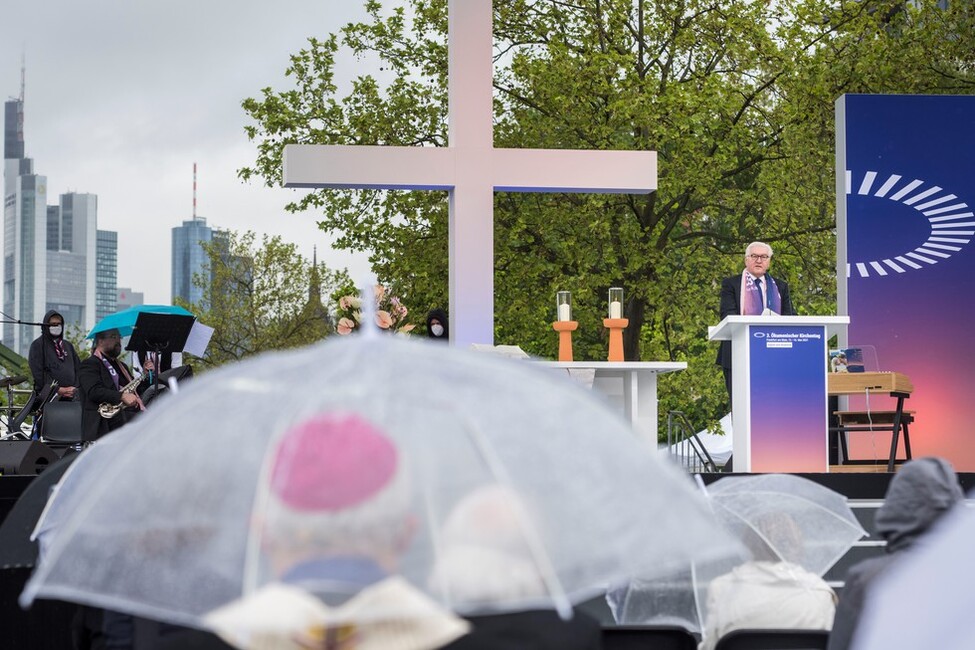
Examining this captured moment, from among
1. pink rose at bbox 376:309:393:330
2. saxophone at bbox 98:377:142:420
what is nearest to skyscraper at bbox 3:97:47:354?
→ saxophone at bbox 98:377:142:420

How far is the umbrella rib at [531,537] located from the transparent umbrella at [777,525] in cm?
199

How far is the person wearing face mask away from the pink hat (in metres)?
9.82

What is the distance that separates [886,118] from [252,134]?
12.2m

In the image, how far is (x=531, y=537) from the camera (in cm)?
222

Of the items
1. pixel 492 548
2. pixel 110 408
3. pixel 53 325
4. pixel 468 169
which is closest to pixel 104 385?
pixel 110 408

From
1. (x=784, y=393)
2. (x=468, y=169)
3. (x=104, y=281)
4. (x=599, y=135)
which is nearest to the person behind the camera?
(x=784, y=393)

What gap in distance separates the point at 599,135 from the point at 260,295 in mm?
15808

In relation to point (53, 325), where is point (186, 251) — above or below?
above

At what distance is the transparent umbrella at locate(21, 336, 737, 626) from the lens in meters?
2.12

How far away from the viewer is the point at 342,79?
23391 mm

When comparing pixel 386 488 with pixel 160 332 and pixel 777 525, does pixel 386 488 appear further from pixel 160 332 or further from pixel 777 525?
pixel 160 332

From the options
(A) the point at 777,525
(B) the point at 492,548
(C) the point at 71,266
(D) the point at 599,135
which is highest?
(C) the point at 71,266

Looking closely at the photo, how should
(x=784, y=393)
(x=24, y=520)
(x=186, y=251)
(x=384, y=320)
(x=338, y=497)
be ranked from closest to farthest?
(x=338, y=497) → (x=24, y=520) → (x=784, y=393) → (x=384, y=320) → (x=186, y=251)

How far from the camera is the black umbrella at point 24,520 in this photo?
13.3ft
